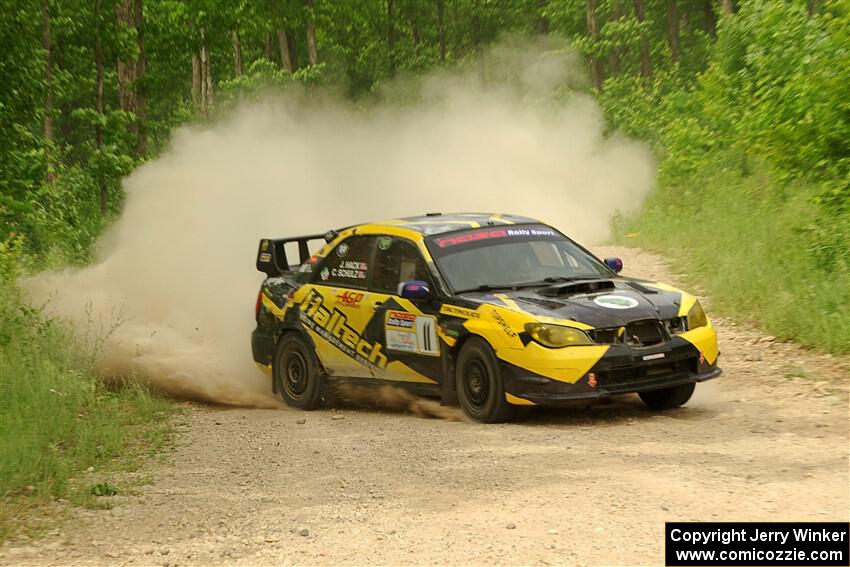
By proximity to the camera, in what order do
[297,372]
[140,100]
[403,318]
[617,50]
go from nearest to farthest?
[403,318]
[297,372]
[140,100]
[617,50]

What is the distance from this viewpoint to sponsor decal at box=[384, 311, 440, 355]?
9.99 meters

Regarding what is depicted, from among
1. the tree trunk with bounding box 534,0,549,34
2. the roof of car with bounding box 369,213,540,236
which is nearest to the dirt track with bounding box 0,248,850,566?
the roof of car with bounding box 369,213,540,236

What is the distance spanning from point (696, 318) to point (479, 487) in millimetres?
3093

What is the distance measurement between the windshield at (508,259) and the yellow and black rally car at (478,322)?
1cm

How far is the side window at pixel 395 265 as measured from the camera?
10.4 meters

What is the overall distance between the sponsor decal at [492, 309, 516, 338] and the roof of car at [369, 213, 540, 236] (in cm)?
147

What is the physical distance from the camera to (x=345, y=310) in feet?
36.0

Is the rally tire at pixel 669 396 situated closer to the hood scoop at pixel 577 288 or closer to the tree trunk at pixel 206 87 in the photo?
the hood scoop at pixel 577 288

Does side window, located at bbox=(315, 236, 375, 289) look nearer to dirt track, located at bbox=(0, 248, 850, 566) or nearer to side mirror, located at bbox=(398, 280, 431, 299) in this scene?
side mirror, located at bbox=(398, 280, 431, 299)

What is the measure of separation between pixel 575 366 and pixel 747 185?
1379cm

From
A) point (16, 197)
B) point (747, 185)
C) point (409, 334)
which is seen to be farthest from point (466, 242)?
point (747, 185)
